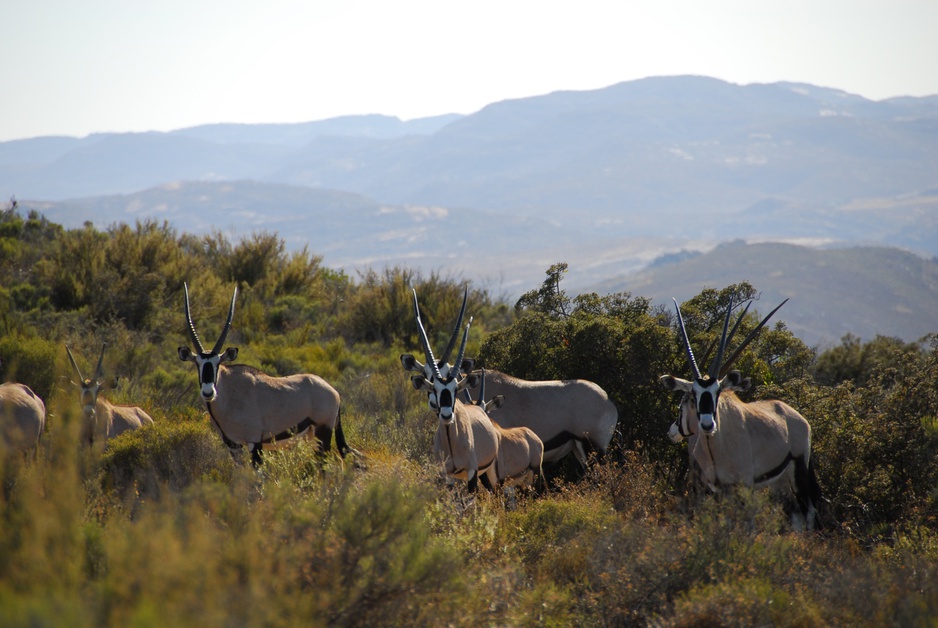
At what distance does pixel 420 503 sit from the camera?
216 inches

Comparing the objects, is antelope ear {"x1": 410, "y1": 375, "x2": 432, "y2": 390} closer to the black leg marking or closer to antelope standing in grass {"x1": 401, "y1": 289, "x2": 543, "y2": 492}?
antelope standing in grass {"x1": 401, "y1": 289, "x2": 543, "y2": 492}

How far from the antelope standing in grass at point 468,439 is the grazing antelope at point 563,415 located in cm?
71

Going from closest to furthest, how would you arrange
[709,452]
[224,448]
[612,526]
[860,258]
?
[612,526], [709,452], [224,448], [860,258]

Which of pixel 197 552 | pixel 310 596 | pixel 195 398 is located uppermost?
pixel 197 552

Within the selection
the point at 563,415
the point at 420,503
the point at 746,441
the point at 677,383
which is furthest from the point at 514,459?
the point at 420,503

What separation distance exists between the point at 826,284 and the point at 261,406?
507 feet

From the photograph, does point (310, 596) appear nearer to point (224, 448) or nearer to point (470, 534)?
point (470, 534)

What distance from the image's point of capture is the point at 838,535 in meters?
8.55

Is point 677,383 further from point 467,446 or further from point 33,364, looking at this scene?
point 33,364

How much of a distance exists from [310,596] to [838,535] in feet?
20.6

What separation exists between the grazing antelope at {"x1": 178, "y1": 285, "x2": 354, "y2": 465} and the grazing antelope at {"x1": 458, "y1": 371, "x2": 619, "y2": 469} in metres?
1.85

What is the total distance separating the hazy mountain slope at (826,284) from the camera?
5192 inches

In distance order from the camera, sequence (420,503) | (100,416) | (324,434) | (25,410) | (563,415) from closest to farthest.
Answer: (420,503) < (25,410) < (324,434) < (100,416) < (563,415)

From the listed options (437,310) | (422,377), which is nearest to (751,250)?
(437,310)
